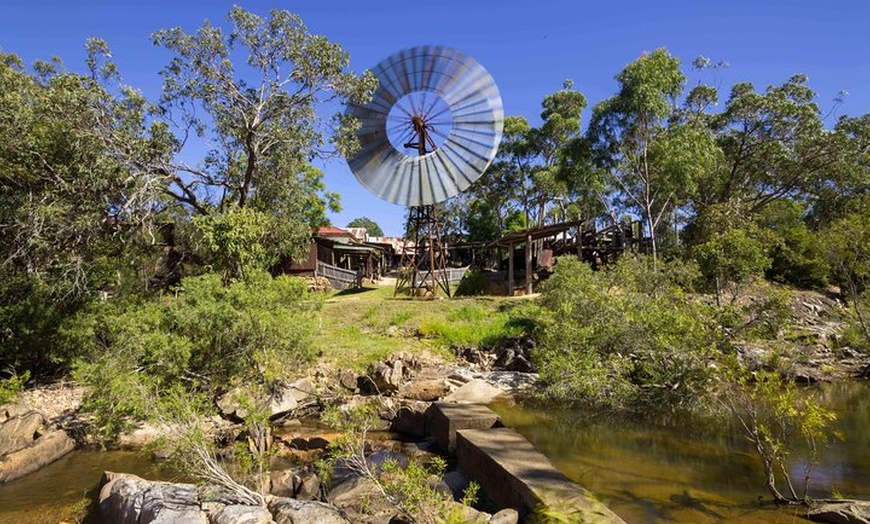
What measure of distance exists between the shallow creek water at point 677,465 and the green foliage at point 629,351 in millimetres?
784

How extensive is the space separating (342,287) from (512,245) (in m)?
12.0

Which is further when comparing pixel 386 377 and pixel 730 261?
pixel 730 261

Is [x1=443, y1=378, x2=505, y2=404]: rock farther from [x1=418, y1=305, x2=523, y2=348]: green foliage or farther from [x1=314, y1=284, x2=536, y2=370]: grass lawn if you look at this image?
[x1=418, y1=305, x2=523, y2=348]: green foliage

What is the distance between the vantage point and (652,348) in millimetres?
10359

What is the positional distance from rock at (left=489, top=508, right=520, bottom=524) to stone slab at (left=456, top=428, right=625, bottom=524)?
0.26 m

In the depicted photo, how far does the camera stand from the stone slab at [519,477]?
5.61 m

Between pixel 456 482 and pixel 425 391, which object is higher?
pixel 425 391

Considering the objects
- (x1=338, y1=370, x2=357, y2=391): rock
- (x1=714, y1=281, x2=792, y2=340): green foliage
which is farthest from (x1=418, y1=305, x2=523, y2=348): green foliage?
(x1=714, y1=281, x2=792, y2=340): green foliage

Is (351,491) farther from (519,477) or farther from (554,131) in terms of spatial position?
(554,131)

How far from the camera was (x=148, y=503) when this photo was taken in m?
5.94

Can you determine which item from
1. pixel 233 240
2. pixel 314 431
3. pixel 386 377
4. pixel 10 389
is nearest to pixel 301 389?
pixel 314 431

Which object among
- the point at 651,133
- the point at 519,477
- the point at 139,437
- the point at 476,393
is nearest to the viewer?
the point at 519,477

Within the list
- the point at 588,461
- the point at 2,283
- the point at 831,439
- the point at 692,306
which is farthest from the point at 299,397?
the point at 831,439

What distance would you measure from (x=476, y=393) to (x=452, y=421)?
443 centimetres
